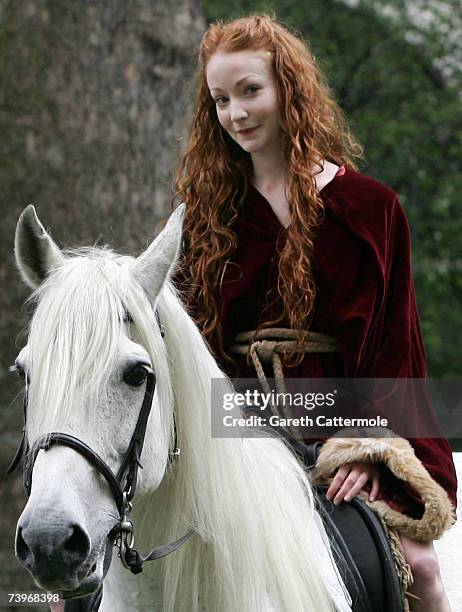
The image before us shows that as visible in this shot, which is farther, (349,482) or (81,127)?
(81,127)

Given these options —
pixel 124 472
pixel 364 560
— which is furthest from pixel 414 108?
pixel 124 472

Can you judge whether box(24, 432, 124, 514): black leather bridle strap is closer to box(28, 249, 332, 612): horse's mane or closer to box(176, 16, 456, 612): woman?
box(28, 249, 332, 612): horse's mane

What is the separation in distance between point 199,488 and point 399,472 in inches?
24.9

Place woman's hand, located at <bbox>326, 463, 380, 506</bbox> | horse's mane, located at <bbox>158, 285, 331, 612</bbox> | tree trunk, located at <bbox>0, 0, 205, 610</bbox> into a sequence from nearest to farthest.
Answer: horse's mane, located at <bbox>158, 285, 331, 612</bbox> → woman's hand, located at <bbox>326, 463, 380, 506</bbox> → tree trunk, located at <bbox>0, 0, 205, 610</bbox>

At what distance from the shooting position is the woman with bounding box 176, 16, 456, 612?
3027mm

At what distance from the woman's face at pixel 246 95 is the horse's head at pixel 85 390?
2.40ft

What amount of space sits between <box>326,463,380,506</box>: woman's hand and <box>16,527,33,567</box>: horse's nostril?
3.40 feet

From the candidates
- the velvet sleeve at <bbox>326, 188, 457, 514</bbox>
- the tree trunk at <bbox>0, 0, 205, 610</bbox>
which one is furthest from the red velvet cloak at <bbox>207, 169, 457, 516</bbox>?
the tree trunk at <bbox>0, 0, 205, 610</bbox>

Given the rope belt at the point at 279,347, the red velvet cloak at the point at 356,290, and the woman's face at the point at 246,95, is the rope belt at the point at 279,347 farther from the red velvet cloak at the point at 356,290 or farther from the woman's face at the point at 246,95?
the woman's face at the point at 246,95

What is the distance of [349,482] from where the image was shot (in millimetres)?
2975

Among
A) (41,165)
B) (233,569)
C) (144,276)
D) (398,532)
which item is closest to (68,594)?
(233,569)

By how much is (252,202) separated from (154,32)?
9.65 feet

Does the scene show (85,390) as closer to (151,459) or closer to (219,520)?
(151,459)

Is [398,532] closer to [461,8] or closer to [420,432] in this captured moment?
[420,432]
